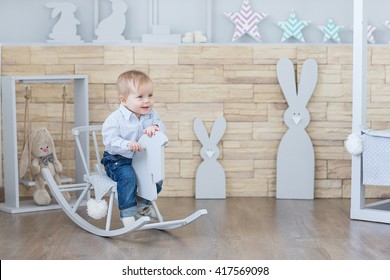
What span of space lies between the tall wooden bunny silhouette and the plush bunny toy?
3.94 ft

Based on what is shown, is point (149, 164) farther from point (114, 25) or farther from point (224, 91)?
point (114, 25)

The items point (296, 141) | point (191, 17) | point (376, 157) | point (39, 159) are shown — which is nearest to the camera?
point (376, 157)

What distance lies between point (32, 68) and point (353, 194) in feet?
6.22

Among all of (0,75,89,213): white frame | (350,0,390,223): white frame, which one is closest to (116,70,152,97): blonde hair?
(0,75,89,213): white frame

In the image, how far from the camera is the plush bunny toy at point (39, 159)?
4027 millimetres

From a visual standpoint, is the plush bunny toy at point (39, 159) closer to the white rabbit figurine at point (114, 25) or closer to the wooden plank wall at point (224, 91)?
the wooden plank wall at point (224, 91)

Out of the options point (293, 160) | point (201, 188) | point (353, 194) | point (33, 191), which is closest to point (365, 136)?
point (353, 194)

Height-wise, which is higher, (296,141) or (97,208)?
(296,141)

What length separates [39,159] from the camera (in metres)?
4.06

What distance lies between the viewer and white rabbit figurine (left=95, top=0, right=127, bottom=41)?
14.6 ft

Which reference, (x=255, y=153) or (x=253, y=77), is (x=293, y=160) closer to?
(x=255, y=153)

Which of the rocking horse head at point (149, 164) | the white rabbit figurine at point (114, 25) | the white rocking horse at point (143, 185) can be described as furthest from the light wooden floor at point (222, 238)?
the white rabbit figurine at point (114, 25)

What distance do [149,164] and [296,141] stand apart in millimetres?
1328

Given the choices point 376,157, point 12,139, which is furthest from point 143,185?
point 376,157
